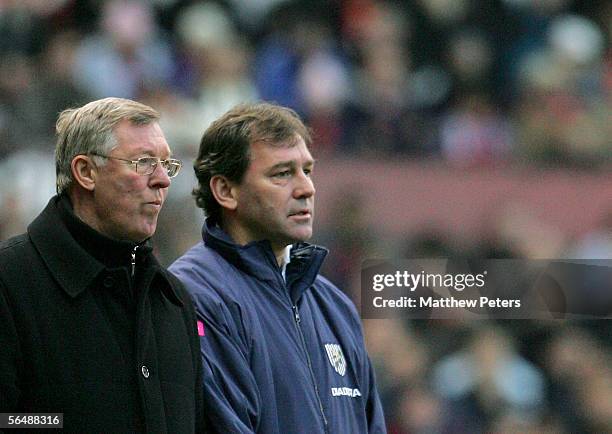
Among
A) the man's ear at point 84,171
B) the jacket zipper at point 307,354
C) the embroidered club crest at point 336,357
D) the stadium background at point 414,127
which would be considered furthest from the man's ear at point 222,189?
the stadium background at point 414,127

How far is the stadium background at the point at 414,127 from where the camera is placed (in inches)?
206

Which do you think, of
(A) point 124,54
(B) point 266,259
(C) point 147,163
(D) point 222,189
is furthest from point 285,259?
(A) point 124,54

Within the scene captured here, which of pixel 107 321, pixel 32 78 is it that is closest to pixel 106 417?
pixel 107 321

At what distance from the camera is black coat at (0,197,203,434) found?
6.59 ft

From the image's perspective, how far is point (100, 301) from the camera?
6.96 ft

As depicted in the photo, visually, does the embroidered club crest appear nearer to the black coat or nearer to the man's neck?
the man's neck

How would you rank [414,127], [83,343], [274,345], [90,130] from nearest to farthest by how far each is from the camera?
1. [83,343]
2. [90,130]
3. [274,345]
4. [414,127]

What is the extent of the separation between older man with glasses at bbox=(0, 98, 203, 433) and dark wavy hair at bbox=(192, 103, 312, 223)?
43 centimetres

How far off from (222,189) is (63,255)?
633 millimetres

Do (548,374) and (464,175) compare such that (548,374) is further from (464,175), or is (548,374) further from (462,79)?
(462,79)

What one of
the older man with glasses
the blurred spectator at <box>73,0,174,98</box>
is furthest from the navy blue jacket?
the blurred spectator at <box>73,0,174,98</box>

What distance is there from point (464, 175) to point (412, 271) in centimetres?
98

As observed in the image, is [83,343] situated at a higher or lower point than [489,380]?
lower

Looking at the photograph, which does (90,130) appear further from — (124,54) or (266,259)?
(124,54)
